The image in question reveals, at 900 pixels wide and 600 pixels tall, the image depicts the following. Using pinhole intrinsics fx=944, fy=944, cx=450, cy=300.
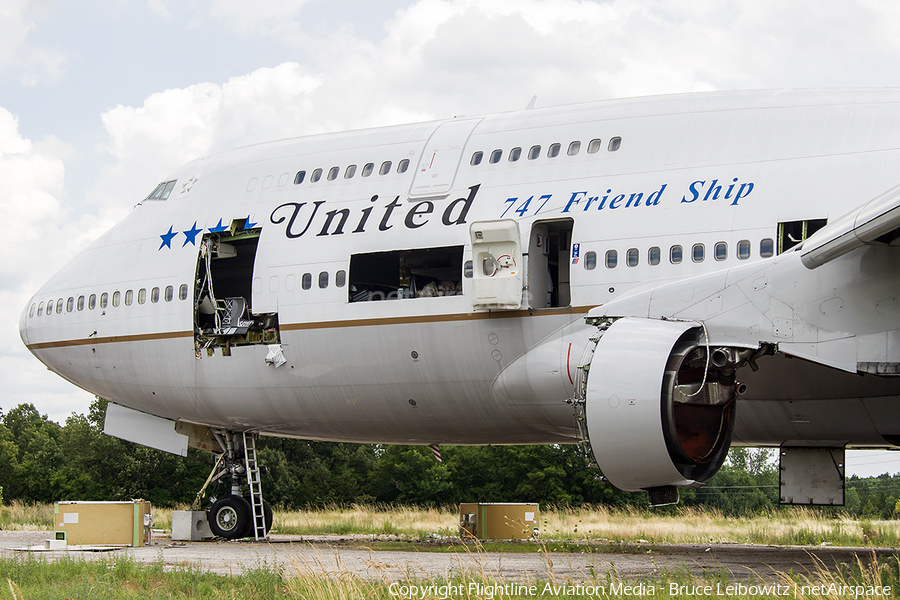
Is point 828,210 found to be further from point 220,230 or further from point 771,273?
point 220,230

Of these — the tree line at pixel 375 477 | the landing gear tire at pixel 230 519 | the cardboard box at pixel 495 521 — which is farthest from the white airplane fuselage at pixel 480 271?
the tree line at pixel 375 477

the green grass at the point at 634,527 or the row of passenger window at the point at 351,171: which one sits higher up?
the row of passenger window at the point at 351,171

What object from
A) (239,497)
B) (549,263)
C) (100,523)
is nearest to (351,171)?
(549,263)

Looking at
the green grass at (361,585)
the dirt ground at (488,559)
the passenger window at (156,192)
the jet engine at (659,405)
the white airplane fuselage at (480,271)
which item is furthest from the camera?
the passenger window at (156,192)

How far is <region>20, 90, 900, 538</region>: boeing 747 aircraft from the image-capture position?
10625 mm

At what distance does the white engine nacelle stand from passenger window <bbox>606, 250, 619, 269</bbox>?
250 centimetres

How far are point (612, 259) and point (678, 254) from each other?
0.95 metres

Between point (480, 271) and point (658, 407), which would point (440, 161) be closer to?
point (480, 271)

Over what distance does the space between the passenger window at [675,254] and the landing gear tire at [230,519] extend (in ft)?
32.1

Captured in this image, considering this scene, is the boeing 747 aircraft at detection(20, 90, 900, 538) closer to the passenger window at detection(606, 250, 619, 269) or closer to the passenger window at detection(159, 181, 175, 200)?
the passenger window at detection(606, 250, 619, 269)

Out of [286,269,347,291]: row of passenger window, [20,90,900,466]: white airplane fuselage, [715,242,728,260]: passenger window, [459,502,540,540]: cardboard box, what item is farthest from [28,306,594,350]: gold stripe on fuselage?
[459,502,540,540]: cardboard box

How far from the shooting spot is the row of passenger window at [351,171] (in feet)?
52.5

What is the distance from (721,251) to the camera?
1277cm

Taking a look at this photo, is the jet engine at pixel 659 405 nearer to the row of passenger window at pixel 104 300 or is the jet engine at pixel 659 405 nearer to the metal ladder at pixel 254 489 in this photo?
the metal ladder at pixel 254 489
